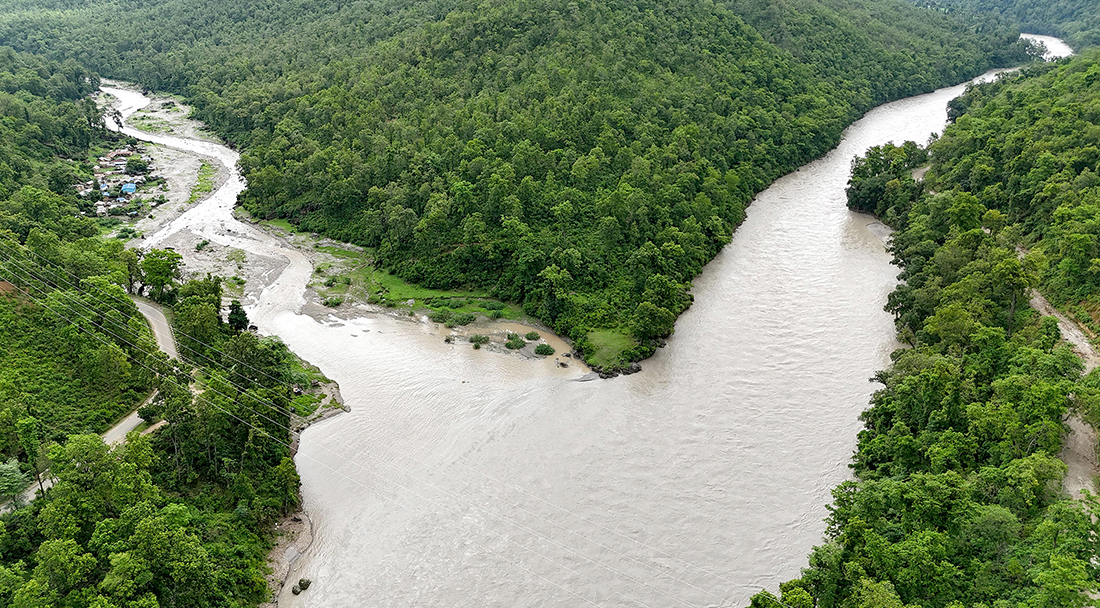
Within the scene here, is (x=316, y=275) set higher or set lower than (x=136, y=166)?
higher

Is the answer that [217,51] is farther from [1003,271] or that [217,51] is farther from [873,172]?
[1003,271]

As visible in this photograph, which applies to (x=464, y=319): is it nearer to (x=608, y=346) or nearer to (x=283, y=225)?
(x=608, y=346)

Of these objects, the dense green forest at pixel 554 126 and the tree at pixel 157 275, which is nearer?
the tree at pixel 157 275

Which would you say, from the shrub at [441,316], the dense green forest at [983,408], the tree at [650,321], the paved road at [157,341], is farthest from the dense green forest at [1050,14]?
the paved road at [157,341]

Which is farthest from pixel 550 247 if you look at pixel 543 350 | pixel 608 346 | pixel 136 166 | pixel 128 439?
pixel 136 166

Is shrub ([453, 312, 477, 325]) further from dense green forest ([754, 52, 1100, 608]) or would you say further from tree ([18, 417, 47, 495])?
tree ([18, 417, 47, 495])

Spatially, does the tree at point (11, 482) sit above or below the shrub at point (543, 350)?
above

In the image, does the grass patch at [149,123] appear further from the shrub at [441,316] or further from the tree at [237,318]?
the shrub at [441,316]
